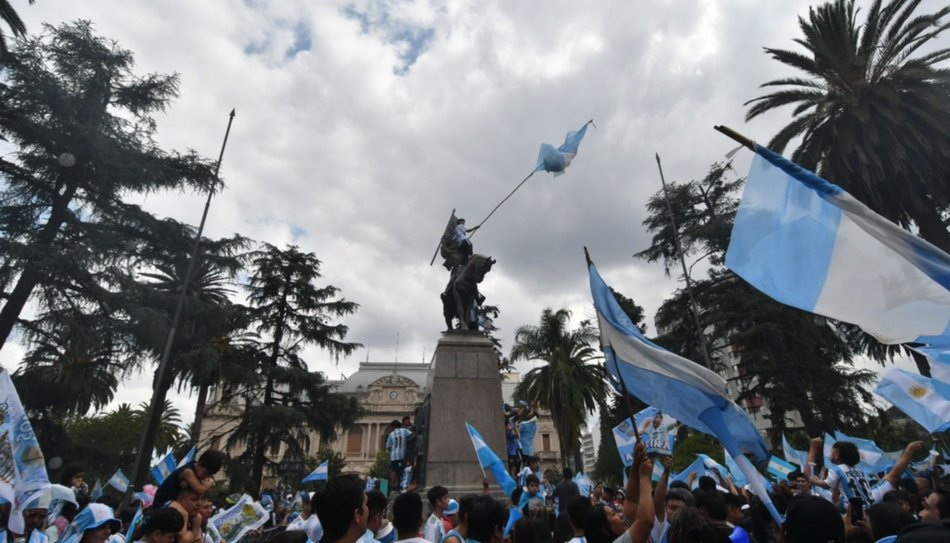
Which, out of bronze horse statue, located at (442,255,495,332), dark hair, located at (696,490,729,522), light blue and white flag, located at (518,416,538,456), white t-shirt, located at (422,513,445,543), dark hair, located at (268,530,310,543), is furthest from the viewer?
bronze horse statue, located at (442,255,495,332)

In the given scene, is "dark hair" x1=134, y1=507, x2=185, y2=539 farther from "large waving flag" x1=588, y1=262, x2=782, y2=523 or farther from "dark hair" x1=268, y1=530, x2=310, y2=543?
"large waving flag" x1=588, y1=262, x2=782, y2=523

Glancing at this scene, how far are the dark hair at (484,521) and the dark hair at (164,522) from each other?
6.10 feet

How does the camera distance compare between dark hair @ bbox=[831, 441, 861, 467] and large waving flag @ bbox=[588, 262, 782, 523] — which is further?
dark hair @ bbox=[831, 441, 861, 467]

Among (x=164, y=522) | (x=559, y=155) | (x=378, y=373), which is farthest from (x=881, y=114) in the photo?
(x=378, y=373)

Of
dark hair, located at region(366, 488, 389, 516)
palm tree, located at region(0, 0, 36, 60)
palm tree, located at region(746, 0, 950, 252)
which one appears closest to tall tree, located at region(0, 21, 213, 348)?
palm tree, located at region(0, 0, 36, 60)

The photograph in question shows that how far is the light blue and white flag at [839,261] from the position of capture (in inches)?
132

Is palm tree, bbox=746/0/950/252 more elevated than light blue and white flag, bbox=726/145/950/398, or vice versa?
palm tree, bbox=746/0/950/252

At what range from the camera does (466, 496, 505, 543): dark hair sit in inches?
130

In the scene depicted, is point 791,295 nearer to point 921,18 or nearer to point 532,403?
point 921,18

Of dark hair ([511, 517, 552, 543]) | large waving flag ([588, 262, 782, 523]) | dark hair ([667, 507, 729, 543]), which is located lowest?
dark hair ([511, 517, 552, 543])

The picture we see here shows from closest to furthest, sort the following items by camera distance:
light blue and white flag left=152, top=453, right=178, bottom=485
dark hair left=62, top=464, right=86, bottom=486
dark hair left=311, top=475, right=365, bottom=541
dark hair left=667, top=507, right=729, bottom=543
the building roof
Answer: dark hair left=667, top=507, right=729, bottom=543
dark hair left=311, top=475, right=365, bottom=541
dark hair left=62, top=464, right=86, bottom=486
light blue and white flag left=152, top=453, right=178, bottom=485
the building roof

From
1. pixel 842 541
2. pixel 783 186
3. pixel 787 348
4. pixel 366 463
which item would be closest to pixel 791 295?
pixel 783 186

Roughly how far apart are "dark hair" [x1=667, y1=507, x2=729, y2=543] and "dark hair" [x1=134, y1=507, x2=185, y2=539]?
2.96 m

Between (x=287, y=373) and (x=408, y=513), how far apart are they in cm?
2361
